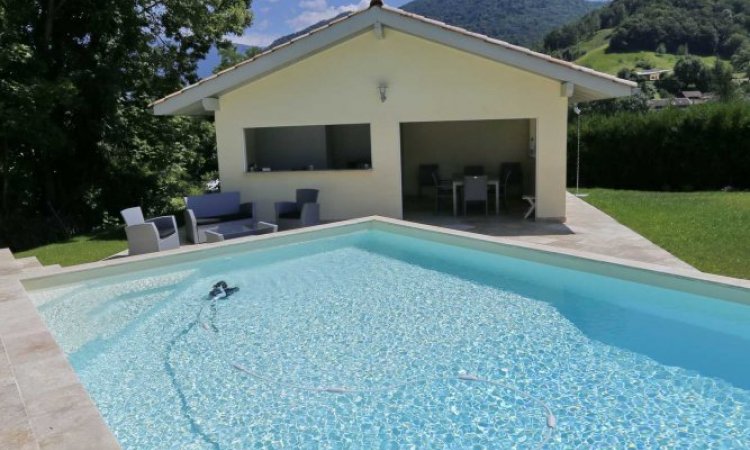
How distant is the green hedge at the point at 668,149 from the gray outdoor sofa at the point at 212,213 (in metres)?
16.2

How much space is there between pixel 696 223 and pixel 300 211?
8.83 metres

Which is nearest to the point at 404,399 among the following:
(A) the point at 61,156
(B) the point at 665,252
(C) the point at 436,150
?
(B) the point at 665,252

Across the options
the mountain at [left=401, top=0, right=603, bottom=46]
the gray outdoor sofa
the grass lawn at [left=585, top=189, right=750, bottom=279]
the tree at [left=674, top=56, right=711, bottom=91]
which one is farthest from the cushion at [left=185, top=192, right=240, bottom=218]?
the mountain at [left=401, top=0, right=603, bottom=46]

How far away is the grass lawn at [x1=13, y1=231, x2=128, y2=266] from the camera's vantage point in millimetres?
12750

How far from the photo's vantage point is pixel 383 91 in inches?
563

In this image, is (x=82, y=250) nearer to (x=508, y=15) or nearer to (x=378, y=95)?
(x=378, y=95)

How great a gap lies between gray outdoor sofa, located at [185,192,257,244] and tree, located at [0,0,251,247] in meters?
6.00

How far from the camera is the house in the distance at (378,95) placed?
13.6 m

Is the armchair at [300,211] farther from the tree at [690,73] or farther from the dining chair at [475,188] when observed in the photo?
the tree at [690,73]

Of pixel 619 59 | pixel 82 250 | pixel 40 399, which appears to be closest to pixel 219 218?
pixel 82 250

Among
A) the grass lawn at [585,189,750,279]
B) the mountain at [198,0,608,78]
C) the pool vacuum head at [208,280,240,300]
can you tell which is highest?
the mountain at [198,0,608,78]

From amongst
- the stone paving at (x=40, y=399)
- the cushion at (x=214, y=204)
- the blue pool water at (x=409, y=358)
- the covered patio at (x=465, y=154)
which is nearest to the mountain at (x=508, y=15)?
the covered patio at (x=465, y=154)

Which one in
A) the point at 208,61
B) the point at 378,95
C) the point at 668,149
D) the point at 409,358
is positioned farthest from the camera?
the point at 208,61

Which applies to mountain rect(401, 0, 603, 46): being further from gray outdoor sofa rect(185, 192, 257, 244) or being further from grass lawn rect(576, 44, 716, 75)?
gray outdoor sofa rect(185, 192, 257, 244)
